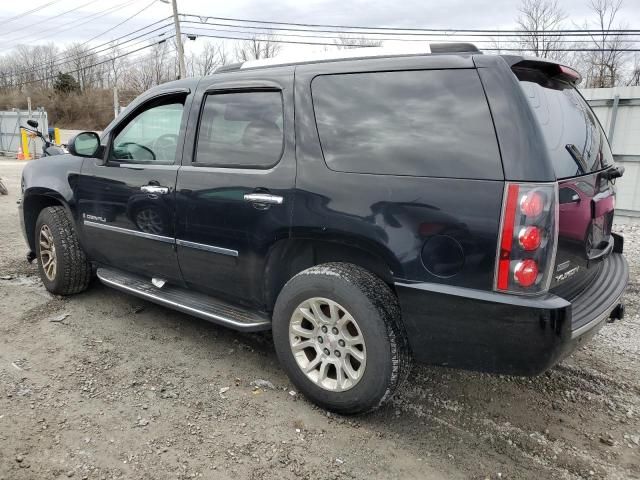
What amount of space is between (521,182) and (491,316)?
0.61 meters

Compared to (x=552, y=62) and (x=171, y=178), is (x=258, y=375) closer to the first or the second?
(x=171, y=178)

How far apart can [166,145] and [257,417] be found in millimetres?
2017

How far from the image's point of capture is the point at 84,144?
160 inches

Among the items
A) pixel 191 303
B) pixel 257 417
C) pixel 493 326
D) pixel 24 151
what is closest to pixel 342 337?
pixel 257 417

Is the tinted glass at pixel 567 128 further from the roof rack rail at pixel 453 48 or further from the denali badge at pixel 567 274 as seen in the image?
the denali badge at pixel 567 274

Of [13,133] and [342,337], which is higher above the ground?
[13,133]

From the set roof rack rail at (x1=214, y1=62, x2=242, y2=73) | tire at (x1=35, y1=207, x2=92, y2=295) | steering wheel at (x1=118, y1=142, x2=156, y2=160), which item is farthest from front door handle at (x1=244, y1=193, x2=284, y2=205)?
tire at (x1=35, y1=207, x2=92, y2=295)

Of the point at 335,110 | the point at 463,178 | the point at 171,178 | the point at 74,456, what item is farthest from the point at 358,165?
the point at 74,456

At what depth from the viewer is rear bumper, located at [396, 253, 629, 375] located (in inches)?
86.4

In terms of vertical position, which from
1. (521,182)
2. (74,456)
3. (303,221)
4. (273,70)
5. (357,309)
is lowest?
(74,456)

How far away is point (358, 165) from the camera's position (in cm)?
262

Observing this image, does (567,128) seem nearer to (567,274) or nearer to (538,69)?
(538,69)

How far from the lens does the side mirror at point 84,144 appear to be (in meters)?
4.04

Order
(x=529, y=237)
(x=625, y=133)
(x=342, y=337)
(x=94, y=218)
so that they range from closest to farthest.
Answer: (x=529, y=237), (x=342, y=337), (x=94, y=218), (x=625, y=133)
